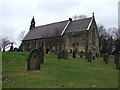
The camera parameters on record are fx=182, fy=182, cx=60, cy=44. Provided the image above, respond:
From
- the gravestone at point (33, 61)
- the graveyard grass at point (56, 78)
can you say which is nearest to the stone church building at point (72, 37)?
the graveyard grass at point (56, 78)

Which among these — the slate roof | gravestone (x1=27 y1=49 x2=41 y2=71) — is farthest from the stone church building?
gravestone (x1=27 y1=49 x2=41 y2=71)

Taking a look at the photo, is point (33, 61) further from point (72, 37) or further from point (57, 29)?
point (57, 29)

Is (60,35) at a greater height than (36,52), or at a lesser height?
greater

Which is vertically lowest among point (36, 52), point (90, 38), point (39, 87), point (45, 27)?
point (39, 87)

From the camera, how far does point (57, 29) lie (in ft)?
168

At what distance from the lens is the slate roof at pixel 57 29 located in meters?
47.5

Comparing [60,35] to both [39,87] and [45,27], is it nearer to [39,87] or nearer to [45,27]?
[45,27]

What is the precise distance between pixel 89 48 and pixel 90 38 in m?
2.65

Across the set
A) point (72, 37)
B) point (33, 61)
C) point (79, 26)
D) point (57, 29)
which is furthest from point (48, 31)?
point (33, 61)

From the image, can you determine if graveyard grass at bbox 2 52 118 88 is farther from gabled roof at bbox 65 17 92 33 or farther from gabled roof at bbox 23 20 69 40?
gabled roof at bbox 23 20 69 40

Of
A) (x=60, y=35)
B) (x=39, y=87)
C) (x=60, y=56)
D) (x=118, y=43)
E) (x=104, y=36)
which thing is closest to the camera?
(x=39, y=87)

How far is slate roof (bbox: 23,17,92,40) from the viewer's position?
47494 millimetres

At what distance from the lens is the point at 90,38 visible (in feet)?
148

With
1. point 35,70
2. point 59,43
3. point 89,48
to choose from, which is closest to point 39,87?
point 35,70
